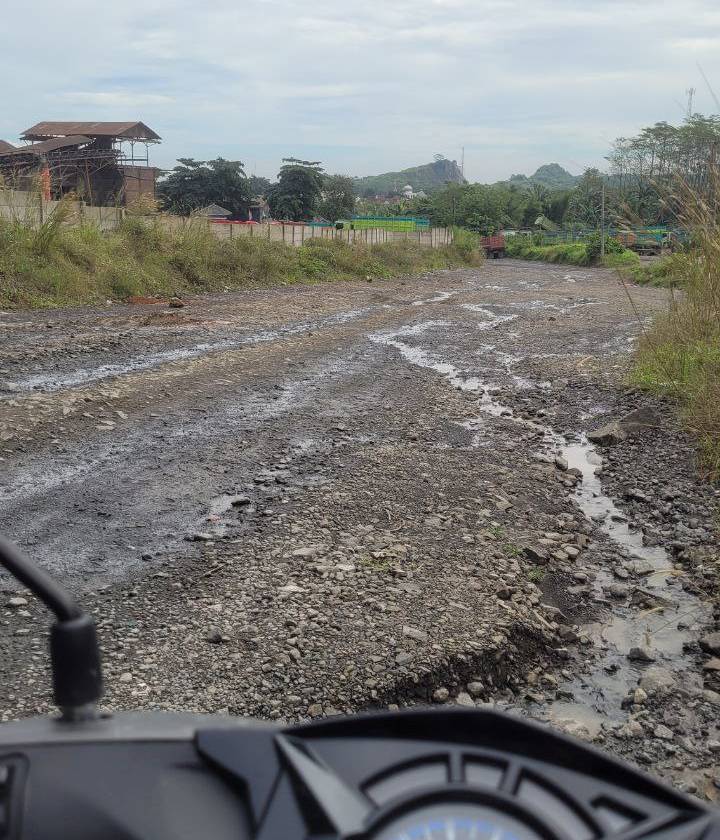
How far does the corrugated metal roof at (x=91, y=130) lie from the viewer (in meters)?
37.5

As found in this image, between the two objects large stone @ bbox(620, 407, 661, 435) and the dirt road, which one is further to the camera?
Answer: large stone @ bbox(620, 407, 661, 435)

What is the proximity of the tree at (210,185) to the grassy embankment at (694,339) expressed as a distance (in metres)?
41.3

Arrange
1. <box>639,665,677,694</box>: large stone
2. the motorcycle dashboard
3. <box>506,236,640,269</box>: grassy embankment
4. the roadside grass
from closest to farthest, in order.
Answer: the motorcycle dashboard < <box>639,665,677,694</box>: large stone < the roadside grass < <box>506,236,640,269</box>: grassy embankment

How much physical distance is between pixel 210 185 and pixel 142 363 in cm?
4147

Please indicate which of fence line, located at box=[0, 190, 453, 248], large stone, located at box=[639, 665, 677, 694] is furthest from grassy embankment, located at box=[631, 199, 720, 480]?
fence line, located at box=[0, 190, 453, 248]

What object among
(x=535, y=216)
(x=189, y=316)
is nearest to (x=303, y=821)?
(x=189, y=316)

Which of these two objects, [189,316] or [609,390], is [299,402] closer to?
[609,390]

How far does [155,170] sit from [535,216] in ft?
135

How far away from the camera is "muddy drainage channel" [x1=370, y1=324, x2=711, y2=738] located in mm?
3182

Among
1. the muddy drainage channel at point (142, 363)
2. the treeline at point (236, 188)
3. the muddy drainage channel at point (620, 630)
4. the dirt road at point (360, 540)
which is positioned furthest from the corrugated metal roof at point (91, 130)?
the muddy drainage channel at point (620, 630)

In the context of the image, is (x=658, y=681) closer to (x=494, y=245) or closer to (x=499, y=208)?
(x=494, y=245)

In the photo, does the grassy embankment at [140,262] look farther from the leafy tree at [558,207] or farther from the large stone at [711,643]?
the leafy tree at [558,207]

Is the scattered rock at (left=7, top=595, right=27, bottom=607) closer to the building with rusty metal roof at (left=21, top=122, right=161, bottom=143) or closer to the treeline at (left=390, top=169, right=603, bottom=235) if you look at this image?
the building with rusty metal roof at (left=21, top=122, right=161, bottom=143)

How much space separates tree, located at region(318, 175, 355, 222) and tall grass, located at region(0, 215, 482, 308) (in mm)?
32282
